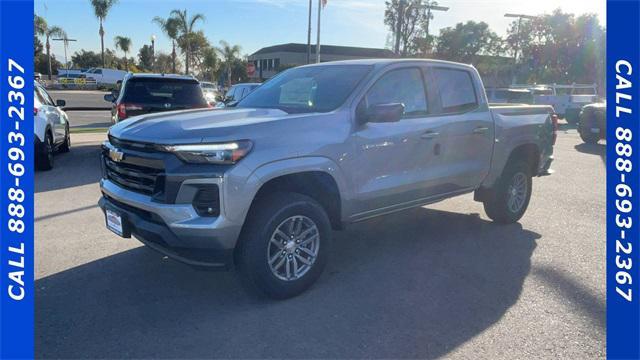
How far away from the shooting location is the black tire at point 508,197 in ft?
19.8

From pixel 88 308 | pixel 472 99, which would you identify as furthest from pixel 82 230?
pixel 472 99

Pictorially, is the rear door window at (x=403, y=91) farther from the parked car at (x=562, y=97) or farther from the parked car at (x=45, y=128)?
the parked car at (x=562, y=97)

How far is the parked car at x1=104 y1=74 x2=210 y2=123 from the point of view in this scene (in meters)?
9.15

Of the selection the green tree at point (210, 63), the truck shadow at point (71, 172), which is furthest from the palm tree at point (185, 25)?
the truck shadow at point (71, 172)

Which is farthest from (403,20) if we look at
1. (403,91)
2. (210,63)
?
(210,63)

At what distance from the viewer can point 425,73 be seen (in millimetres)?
5066

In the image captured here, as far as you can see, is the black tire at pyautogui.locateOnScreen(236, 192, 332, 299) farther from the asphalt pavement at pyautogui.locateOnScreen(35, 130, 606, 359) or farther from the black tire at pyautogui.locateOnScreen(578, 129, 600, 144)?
the black tire at pyautogui.locateOnScreen(578, 129, 600, 144)

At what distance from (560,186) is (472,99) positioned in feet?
14.0

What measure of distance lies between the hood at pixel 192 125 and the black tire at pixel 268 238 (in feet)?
1.91

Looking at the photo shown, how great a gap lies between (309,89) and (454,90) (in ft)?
5.62

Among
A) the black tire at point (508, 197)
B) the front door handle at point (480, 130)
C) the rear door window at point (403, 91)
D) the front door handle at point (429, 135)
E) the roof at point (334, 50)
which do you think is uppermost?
the roof at point (334, 50)

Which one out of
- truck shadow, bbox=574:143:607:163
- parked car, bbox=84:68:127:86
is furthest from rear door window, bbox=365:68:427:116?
parked car, bbox=84:68:127:86

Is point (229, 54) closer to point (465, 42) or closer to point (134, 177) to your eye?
point (465, 42)

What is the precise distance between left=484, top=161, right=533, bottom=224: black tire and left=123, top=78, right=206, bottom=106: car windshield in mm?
5817
